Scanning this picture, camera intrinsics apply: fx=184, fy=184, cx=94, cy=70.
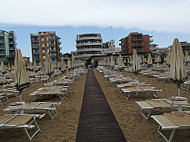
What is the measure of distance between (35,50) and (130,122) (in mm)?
64549

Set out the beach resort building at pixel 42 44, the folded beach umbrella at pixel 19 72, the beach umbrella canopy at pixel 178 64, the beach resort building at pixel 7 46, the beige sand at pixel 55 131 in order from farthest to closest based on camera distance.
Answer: the beach resort building at pixel 42 44 < the beach resort building at pixel 7 46 < the folded beach umbrella at pixel 19 72 < the beach umbrella canopy at pixel 178 64 < the beige sand at pixel 55 131

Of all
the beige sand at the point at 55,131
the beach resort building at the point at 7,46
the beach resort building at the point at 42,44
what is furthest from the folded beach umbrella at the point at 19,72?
the beach resort building at the point at 42,44

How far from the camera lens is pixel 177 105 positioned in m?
5.21

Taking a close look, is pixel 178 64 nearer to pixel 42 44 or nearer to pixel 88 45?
pixel 42 44

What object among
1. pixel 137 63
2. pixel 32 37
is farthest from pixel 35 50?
pixel 137 63

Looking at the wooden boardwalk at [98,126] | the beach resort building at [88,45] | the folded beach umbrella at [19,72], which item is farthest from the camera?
the beach resort building at [88,45]

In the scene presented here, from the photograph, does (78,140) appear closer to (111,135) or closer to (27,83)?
(111,135)

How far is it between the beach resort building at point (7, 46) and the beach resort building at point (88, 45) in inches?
911

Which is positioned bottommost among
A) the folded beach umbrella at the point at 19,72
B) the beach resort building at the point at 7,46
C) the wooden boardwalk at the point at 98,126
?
the wooden boardwalk at the point at 98,126

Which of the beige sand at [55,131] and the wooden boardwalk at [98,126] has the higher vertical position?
the wooden boardwalk at [98,126]

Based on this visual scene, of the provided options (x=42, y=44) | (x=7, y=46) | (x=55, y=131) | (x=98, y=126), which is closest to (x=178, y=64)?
(x=98, y=126)

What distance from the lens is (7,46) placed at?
5966cm

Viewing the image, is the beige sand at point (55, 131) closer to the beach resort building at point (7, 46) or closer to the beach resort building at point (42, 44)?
the beach resort building at point (7, 46)

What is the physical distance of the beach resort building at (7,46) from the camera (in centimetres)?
5801
